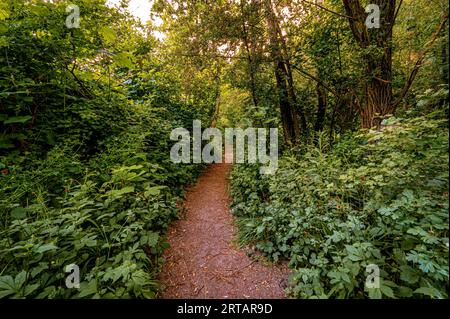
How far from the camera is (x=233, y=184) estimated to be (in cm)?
544

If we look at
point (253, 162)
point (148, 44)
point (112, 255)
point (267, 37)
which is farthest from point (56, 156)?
point (148, 44)

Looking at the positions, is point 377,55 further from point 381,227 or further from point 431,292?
point 431,292

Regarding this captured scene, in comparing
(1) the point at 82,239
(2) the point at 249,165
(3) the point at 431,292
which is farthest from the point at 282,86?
(1) the point at 82,239

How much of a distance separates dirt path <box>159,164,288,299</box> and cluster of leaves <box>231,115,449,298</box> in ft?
0.98

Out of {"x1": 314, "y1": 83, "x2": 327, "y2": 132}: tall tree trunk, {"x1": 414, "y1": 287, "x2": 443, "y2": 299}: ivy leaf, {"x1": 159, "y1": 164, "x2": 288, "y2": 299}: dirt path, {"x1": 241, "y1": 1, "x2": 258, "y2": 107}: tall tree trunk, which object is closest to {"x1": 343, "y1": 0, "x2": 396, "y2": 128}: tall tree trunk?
{"x1": 314, "y1": 83, "x2": 327, "y2": 132}: tall tree trunk

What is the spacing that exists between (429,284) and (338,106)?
4967mm

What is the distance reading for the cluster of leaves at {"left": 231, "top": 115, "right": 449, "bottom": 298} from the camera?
5.58ft

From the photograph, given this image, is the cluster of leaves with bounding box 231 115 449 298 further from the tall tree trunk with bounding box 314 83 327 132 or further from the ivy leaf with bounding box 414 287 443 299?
the tall tree trunk with bounding box 314 83 327 132

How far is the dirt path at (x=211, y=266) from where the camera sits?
2.47 metres

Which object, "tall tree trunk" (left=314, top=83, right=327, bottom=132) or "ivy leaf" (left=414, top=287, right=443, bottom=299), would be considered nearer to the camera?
"ivy leaf" (left=414, top=287, right=443, bottom=299)

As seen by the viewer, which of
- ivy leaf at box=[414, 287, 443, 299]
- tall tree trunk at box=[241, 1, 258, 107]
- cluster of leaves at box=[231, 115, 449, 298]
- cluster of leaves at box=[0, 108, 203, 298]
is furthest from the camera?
tall tree trunk at box=[241, 1, 258, 107]

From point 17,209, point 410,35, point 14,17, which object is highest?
point 14,17

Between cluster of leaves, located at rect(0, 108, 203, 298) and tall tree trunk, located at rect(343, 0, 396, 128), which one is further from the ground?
tall tree trunk, located at rect(343, 0, 396, 128)
